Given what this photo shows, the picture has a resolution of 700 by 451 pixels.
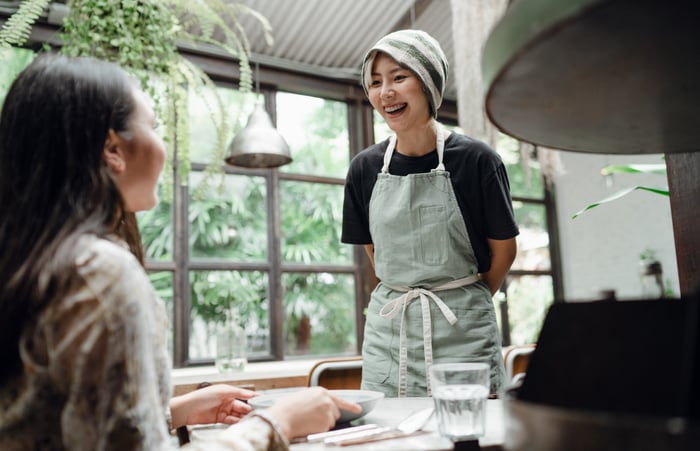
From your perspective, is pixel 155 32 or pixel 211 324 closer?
pixel 155 32

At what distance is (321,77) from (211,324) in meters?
2.07

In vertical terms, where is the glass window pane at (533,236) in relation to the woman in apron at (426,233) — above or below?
above

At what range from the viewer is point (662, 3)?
0.46 m

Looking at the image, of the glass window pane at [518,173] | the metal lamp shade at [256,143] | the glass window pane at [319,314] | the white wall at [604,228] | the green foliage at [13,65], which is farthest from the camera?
the white wall at [604,228]

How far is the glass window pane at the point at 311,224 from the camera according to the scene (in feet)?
15.6

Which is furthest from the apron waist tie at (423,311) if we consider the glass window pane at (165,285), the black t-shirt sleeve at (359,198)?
the glass window pane at (165,285)

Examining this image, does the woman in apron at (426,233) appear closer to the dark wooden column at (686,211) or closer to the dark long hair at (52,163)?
the dark wooden column at (686,211)

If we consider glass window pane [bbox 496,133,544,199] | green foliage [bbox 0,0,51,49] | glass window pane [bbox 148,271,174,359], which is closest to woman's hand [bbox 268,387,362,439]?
green foliage [bbox 0,0,51,49]

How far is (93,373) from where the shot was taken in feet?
2.20

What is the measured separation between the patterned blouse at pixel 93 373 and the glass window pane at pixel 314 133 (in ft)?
13.4

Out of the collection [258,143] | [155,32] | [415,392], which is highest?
[155,32]

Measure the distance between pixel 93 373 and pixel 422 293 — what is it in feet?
3.44

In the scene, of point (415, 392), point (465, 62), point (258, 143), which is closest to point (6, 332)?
point (415, 392)

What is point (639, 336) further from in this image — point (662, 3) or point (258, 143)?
point (258, 143)
